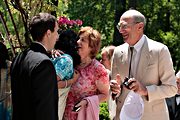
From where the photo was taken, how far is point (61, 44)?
4.21 meters

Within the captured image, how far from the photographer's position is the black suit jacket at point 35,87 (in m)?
3.21

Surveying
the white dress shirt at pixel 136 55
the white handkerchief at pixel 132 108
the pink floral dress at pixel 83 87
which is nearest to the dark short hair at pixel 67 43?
the pink floral dress at pixel 83 87

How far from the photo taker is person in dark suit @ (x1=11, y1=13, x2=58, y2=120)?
3.21 meters

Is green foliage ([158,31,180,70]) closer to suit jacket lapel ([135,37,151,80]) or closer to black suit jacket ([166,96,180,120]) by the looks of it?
black suit jacket ([166,96,180,120])

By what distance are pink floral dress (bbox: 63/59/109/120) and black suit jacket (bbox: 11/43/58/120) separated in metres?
1.01

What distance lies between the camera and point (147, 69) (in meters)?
4.12

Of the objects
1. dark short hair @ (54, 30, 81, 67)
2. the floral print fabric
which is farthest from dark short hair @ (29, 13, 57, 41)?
dark short hair @ (54, 30, 81, 67)

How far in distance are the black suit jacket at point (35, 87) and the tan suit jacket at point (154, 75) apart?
1124 mm

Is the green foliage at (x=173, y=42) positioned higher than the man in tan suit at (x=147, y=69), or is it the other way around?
the man in tan suit at (x=147, y=69)

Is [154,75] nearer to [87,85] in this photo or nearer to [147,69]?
[147,69]

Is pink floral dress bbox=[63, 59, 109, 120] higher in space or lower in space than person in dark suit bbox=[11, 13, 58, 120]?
lower

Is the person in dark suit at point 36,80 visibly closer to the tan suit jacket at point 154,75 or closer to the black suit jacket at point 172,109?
the tan suit jacket at point 154,75

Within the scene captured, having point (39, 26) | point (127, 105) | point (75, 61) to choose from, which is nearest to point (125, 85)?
point (127, 105)

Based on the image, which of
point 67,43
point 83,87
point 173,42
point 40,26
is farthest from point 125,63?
point 173,42
